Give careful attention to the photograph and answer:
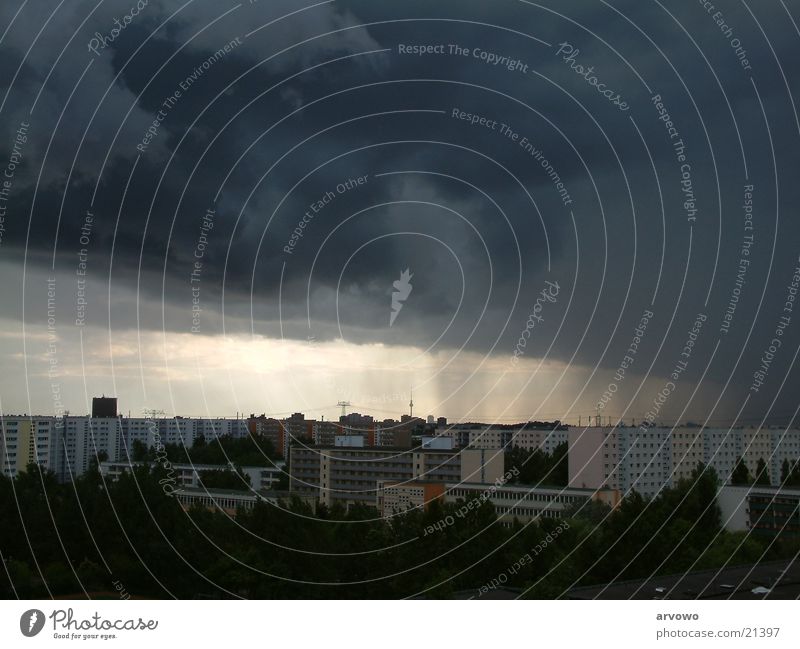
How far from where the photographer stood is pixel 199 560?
9.19 metres

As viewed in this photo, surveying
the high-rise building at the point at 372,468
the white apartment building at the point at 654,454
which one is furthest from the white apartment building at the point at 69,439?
the white apartment building at the point at 654,454

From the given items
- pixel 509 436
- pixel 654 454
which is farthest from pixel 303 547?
pixel 509 436

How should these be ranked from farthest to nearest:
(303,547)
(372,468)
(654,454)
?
(654,454) → (372,468) → (303,547)

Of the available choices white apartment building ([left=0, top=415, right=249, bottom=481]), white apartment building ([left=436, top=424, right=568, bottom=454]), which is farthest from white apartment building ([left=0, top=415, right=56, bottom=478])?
white apartment building ([left=436, top=424, right=568, bottom=454])

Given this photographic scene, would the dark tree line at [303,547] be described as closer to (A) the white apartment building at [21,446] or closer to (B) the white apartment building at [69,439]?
(B) the white apartment building at [69,439]
